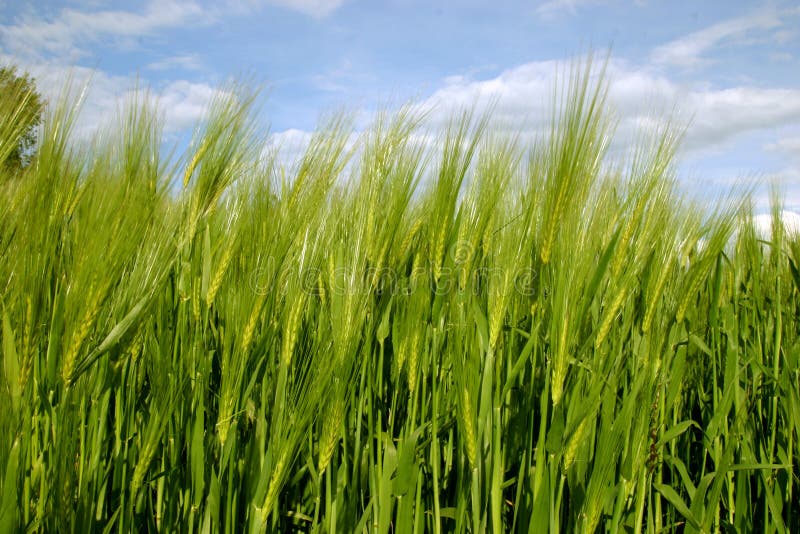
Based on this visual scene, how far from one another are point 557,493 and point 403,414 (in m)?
0.52

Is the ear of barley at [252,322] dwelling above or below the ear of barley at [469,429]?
above

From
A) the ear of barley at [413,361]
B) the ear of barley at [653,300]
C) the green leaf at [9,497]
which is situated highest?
the ear of barley at [653,300]

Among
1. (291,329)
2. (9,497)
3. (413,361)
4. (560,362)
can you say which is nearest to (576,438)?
(560,362)

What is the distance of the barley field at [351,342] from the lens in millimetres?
1155

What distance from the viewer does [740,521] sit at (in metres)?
1.56

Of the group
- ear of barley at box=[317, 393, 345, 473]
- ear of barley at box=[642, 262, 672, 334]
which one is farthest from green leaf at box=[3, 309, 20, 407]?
ear of barley at box=[642, 262, 672, 334]

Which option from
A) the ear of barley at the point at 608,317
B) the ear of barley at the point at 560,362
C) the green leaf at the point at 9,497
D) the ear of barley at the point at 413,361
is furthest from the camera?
the ear of barley at the point at 413,361

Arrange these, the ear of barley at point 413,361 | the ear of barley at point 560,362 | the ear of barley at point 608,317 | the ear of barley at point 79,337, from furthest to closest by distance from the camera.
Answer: the ear of barley at point 413,361 → the ear of barley at point 608,317 → the ear of barley at point 560,362 → the ear of barley at point 79,337

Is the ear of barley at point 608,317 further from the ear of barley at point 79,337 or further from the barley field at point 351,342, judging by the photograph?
the ear of barley at point 79,337

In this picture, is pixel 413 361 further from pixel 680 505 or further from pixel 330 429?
pixel 680 505

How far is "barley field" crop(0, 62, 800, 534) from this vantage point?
116 cm

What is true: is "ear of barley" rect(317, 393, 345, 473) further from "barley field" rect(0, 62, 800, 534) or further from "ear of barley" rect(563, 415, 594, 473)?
"ear of barley" rect(563, 415, 594, 473)

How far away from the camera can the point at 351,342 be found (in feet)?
4.21

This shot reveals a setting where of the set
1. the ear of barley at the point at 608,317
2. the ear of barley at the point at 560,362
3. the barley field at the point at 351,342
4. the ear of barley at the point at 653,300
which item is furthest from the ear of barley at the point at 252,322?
the ear of barley at the point at 653,300
